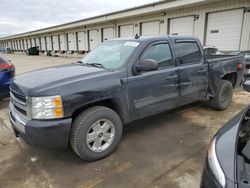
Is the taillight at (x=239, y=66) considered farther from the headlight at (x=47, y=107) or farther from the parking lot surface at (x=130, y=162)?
the headlight at (x=47, y=107)

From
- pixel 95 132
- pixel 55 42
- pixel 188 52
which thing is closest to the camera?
pixel 95 132

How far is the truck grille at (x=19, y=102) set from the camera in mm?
2799

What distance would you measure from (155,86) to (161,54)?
0.66 meters

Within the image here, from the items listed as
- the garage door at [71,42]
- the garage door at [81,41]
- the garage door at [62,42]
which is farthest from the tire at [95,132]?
the garage door at [62,42]

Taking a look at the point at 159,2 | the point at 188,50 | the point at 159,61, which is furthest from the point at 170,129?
the point at 159,2

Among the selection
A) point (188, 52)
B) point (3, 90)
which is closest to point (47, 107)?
point (188, 52)

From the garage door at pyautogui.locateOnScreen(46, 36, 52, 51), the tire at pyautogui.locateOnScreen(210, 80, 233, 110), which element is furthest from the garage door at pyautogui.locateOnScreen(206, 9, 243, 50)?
the garage door at pyautogui.locateOnScreen(46, 36, 52, 51)

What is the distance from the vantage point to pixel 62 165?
302cm

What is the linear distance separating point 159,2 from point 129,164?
44.9 ft

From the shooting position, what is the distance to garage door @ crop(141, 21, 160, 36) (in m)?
16.2

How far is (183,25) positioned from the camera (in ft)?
46.6

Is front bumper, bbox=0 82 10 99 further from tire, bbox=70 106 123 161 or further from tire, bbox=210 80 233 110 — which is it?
tire, bbox=210 80 233 110

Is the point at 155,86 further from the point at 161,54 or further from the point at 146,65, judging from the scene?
the point at 161,54

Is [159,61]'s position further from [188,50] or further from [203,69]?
[203,69]
